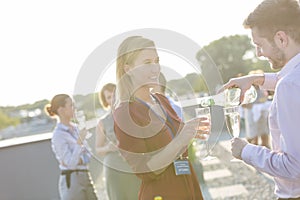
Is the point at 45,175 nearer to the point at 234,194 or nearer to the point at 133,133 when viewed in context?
the point at 234,194

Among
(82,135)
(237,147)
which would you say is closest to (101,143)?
(82,135)

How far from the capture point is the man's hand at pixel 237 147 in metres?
1.99

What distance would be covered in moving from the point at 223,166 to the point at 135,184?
569 centimetres

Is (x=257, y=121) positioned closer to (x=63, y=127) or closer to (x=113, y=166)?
(x=113, y=166)

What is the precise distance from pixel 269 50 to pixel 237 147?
383 mm

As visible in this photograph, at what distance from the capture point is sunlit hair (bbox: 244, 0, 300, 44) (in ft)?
6.05

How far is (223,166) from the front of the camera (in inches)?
388

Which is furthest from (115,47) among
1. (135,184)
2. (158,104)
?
(135,184)

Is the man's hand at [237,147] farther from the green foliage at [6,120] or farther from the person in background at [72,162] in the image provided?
the green foliage at [6,120]

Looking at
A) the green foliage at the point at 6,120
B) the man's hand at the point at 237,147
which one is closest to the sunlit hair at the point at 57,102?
the man's hand at the point at 237,147

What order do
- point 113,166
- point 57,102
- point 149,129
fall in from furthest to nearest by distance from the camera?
1. point 57,102
2. point 113,166
3. point 149,129

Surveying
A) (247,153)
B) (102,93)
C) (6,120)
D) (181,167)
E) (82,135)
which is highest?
(247,153)

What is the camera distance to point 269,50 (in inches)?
75.2

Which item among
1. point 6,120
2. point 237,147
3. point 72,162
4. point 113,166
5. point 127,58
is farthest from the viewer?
point 6,120
